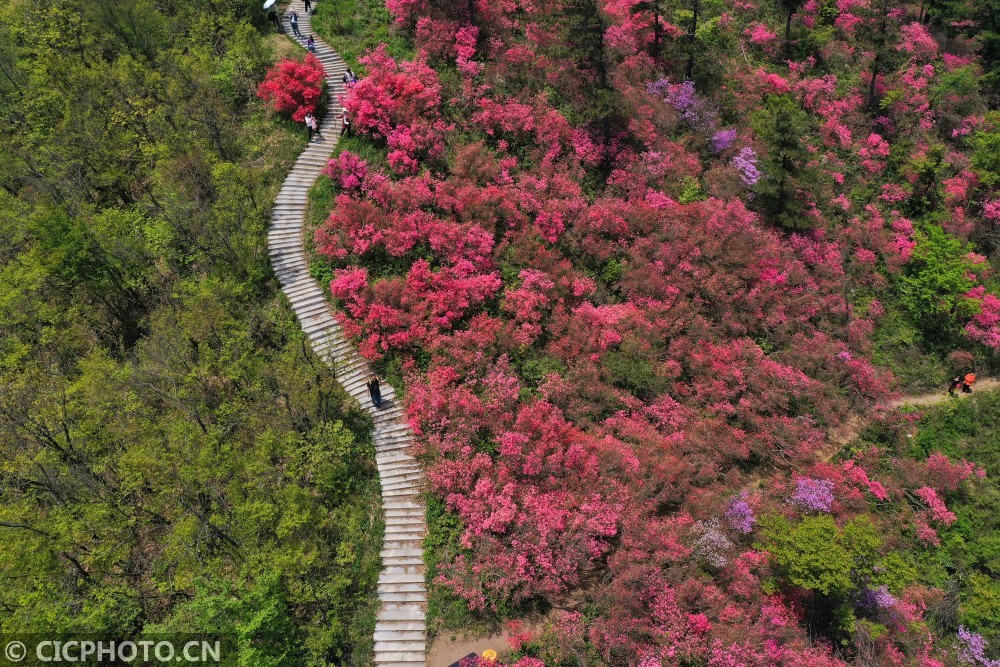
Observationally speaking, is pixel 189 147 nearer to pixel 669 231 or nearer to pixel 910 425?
pixel 669 231

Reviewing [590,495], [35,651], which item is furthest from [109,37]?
[590,495]

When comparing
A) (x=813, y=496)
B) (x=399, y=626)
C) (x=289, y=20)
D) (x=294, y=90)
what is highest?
(x=289, y=20)

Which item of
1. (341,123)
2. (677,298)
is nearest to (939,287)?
(677,298)

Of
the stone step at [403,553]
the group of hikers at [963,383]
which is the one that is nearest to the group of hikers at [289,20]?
the stone step at [403,553]

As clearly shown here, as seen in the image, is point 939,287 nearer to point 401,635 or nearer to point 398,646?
point 401,635

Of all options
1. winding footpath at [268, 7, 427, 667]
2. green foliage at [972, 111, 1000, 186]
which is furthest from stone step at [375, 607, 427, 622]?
green foliage at [972, 111, 1000, 186]

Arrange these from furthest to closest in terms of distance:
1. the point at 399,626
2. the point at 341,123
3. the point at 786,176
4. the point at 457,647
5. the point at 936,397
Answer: the point at 341,123 < the point at 786,176 < the point at 936,397 < the point at 399,626 < the point at 457,647

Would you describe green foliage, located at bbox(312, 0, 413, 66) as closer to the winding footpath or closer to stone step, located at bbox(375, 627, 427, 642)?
the winding footpath
